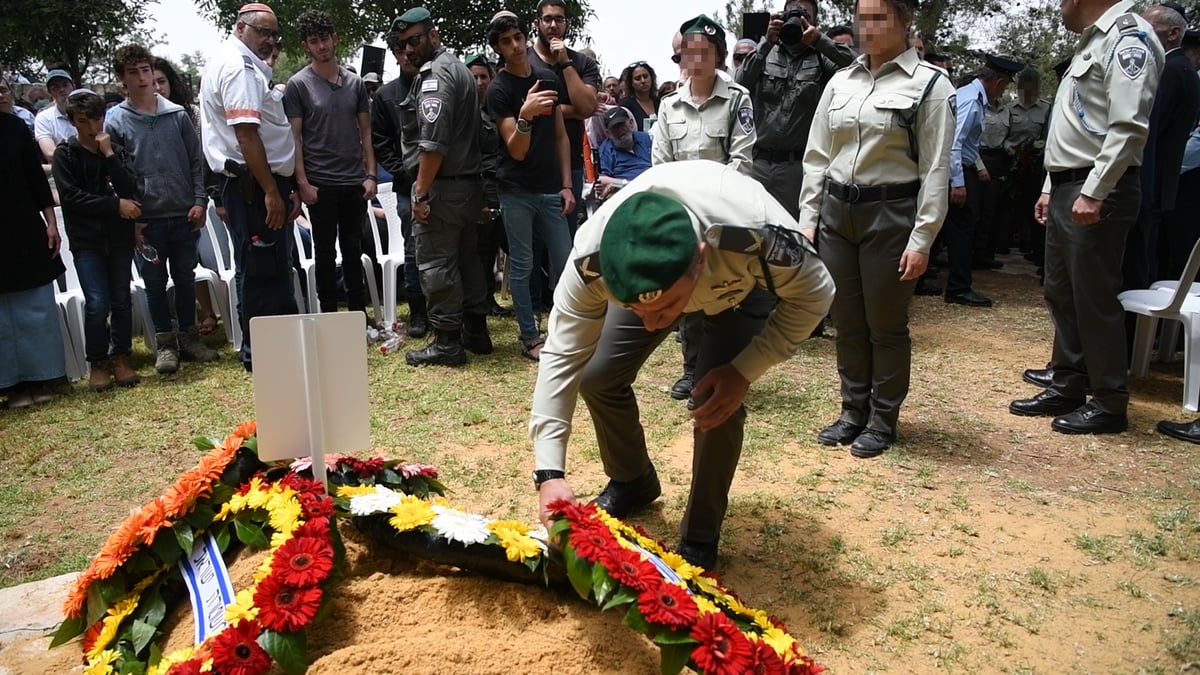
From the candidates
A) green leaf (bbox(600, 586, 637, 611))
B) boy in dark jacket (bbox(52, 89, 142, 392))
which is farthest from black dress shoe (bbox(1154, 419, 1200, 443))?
boy in dark jacket (bbox(52, 89, 142, 392))

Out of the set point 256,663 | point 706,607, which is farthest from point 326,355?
point 706,607

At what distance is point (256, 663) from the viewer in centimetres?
168

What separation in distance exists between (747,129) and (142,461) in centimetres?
356

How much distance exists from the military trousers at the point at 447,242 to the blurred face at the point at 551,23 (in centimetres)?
107

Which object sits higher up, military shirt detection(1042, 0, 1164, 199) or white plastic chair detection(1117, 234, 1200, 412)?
military shirt detection(1042, 0, 1164, 199)

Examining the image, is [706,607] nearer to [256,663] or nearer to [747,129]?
[256,663]

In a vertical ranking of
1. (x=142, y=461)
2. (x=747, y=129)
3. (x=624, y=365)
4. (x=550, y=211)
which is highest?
(x=747, y=129)

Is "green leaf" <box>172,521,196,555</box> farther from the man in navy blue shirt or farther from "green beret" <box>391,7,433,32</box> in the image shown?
the man in navy blue shirt

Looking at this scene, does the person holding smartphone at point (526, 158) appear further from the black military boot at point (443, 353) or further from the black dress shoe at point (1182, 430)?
the black dress shoe at point (1182, 430)

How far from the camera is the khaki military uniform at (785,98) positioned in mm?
5059

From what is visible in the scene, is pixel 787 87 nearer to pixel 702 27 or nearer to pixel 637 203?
pixel 702 27

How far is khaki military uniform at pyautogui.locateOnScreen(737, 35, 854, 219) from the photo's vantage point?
5.06m

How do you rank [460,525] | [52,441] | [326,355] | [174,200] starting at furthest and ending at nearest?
[174,200], [52,441], [326,355], [460,525]

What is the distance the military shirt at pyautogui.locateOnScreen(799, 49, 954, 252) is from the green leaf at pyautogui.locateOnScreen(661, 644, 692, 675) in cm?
238
